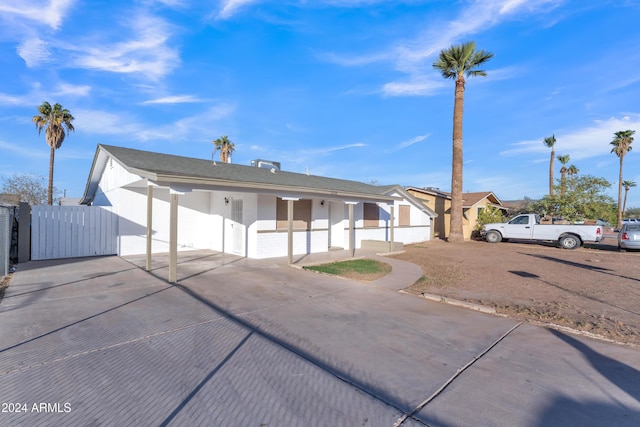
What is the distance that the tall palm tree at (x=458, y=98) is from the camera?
18.9 m

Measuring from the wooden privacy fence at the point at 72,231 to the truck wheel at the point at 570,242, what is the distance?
71.6 ft

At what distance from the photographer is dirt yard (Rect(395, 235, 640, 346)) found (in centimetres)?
511

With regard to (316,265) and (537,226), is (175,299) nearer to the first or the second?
(316,265)

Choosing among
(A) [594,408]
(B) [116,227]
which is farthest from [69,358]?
(B) [116,227]

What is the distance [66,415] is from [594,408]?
4.61 m

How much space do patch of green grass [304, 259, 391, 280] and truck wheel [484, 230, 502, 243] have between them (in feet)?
40.1

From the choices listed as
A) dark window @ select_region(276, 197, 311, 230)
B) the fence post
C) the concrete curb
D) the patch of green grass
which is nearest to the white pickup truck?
the patch of green grass

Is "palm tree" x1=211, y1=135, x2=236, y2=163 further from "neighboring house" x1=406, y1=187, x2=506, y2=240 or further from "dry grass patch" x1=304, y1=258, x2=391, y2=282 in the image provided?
"dry grass patch" x1=304, y1=258, x2=391, y2=282

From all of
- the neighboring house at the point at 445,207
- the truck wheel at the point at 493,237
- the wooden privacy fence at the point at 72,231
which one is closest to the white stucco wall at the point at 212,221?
the wooden privacy fence at the point at 72,231

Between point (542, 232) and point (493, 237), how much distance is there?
266 cm

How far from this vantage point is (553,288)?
731 cm

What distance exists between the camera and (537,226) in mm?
17484

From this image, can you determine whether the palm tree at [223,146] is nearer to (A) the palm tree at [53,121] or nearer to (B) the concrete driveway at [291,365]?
(A) the palm tree at [53,121]

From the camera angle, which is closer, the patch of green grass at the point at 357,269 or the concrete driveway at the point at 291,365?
the concrete driveway at the point at 291,365
